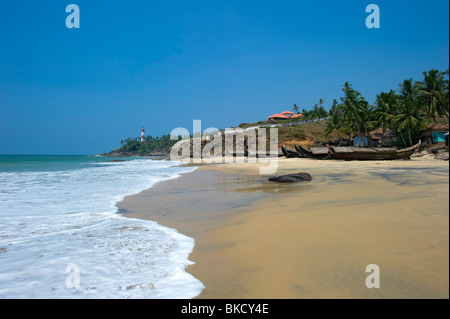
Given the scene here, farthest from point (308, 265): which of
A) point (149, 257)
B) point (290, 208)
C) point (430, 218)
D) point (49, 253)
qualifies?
point (49, 253)

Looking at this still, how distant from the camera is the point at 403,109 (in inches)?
1233

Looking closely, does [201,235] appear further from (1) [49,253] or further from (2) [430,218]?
(2) [430,218]

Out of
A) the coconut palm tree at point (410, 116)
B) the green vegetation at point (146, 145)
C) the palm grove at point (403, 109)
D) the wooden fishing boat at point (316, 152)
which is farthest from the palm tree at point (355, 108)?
the green vegetation at point (146, 145)

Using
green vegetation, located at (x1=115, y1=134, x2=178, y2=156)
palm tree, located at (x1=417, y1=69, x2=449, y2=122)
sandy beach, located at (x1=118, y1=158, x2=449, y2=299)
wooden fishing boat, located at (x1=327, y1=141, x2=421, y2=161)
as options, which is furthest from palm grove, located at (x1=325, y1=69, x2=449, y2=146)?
green vegetation, located at (x1=115, y1=134, x2=178, y2=156)

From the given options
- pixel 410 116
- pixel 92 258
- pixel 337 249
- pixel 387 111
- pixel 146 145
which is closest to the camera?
pixel 337 249

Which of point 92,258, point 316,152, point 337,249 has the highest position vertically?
point 316,152

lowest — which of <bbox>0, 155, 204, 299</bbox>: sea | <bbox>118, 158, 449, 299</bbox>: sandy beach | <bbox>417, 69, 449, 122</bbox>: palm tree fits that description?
<bbox>0, 155, 204, 299</bbox>: sea

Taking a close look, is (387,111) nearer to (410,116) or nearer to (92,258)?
(410,116)

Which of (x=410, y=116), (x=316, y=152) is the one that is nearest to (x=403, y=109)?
(x=410, y=116)

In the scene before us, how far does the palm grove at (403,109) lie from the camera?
30.0 metres

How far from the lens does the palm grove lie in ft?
98.5

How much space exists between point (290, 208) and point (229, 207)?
165 centimetres

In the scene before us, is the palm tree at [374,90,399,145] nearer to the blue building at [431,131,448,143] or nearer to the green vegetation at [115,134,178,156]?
the blue building at [431,131,448,143]

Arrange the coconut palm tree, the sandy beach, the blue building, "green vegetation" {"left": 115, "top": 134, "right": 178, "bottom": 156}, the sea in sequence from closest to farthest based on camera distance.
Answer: the sandy beach < the sea < the coconut palm tree < the blue building < "green vegetation" {"left": 115, "top": 134, "right": 178, "bottom": 156}
